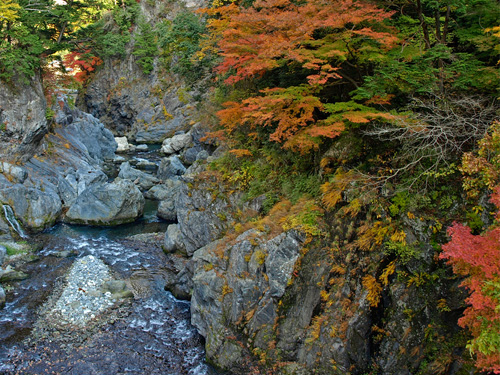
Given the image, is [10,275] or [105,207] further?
[105,207]

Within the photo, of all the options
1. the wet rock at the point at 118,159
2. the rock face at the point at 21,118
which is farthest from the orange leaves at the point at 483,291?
the wet rock at the point at 118,159

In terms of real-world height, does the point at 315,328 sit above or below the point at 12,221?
above

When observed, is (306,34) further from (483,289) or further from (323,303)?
(323,303)

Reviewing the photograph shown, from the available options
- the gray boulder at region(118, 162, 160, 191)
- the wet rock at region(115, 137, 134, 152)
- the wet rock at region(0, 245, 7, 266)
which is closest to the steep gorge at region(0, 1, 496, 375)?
the wet rock at region(0, 245, 7, 266)

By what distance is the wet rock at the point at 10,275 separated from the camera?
1588 centimetres

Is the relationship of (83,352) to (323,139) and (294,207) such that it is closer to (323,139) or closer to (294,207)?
(294,207)

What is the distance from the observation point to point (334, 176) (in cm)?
1098

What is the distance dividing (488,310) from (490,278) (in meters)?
0.64

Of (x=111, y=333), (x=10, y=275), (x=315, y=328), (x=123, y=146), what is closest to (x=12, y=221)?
(x=10, y=275)

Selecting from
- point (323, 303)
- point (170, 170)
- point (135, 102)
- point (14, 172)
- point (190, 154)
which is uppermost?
point (14, 172)

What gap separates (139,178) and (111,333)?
18.6m

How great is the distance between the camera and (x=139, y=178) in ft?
97.2

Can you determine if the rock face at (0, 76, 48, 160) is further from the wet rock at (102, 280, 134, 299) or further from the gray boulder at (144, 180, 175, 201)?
the wet rock at (102, 280, 134, 299)

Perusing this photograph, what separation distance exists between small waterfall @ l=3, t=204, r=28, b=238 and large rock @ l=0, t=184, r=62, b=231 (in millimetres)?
264
